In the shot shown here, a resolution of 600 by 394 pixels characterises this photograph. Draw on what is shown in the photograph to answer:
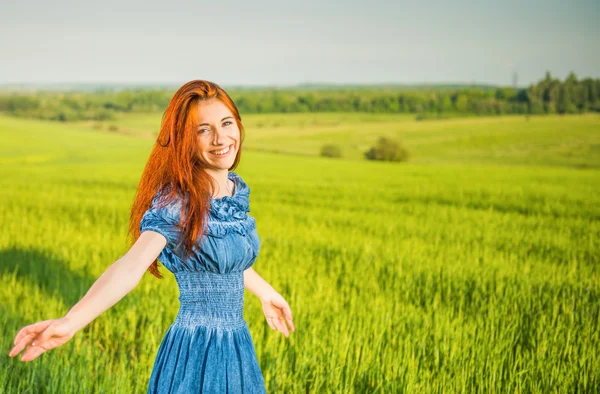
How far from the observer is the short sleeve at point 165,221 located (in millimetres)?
1951

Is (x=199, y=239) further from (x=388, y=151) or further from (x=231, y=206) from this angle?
(x=388, y=151)

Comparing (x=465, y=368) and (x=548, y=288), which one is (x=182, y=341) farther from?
(x=548, y=288)

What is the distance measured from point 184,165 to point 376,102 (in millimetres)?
62931

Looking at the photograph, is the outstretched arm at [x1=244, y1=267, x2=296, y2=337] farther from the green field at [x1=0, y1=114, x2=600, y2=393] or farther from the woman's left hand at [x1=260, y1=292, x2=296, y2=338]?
the green field at [x1=0, y1=114, x2=600, y2=393]

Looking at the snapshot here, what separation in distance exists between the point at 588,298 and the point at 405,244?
233 cm

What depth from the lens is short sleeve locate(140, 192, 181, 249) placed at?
1.95 meters

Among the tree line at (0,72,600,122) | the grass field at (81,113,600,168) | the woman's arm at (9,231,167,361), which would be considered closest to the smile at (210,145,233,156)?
the woman's arm at (9,231,167,361)

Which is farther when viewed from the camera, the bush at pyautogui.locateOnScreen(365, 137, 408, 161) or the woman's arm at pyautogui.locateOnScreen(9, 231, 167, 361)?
the bush at pyautogui.locateOnScreen(365, 137, 408, 161)

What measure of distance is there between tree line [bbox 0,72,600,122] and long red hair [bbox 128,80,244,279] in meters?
45.9

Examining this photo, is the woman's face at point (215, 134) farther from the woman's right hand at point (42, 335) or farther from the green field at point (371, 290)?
the green field at point (371, 290)

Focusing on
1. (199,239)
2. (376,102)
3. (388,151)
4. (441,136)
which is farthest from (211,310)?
(376,102)

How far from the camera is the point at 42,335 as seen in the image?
1784mm

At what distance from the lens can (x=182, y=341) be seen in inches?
78.7

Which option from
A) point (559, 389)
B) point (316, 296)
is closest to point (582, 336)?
point (559, 389)
